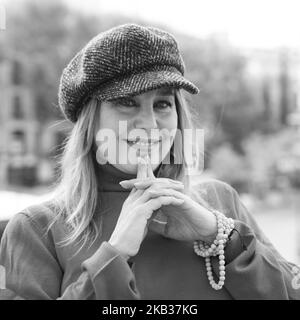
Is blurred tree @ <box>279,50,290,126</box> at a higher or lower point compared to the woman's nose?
higher

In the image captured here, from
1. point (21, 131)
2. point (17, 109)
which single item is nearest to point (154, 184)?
point (17, 109)

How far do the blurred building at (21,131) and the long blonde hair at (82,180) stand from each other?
252 inches

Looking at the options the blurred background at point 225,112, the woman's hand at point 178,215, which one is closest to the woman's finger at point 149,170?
the woman's hand at point 178,215

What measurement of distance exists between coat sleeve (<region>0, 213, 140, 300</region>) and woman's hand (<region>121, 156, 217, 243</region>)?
117 millimetres

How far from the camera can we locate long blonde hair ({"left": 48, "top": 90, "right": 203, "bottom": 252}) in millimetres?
869

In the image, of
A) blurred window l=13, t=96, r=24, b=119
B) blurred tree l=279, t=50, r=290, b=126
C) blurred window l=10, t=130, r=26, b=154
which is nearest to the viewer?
blurred window l=10, t=130, r=26, b=154

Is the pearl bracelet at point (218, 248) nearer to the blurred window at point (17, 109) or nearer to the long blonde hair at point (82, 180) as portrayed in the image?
the long blonde hair at point (82, 180)

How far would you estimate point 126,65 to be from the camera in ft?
2.64

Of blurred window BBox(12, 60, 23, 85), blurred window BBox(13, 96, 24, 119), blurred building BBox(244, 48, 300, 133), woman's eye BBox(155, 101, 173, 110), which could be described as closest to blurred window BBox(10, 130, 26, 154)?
blurred window BBox(13, 96, 24, 119)

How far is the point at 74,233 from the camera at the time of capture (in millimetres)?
856

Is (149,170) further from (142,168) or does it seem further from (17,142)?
(17,142)

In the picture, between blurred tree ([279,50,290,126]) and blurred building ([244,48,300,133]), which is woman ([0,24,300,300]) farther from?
blurred tree ([279,50,290,126])

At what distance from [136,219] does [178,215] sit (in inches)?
4.2
